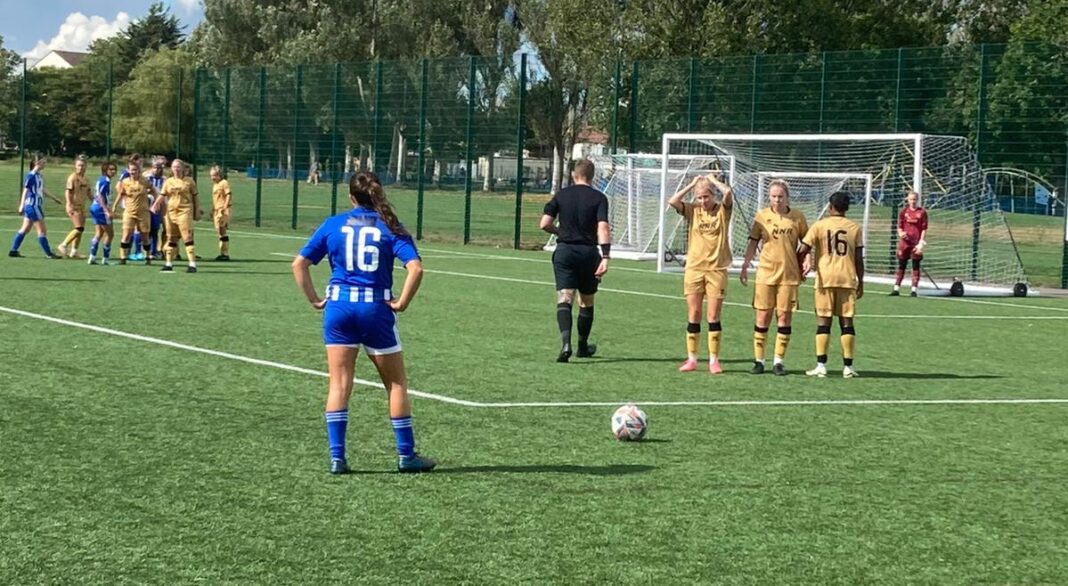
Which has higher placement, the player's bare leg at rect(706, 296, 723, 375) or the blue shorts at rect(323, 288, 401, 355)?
the blue shorts at rect(323, 288, 401, 355)

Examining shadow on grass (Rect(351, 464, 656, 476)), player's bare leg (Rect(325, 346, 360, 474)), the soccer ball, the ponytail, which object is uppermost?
the ponytail

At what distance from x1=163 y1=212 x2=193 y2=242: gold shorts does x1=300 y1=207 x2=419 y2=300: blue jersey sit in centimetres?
1473

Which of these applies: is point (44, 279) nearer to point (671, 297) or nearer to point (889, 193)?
point (671, 297)

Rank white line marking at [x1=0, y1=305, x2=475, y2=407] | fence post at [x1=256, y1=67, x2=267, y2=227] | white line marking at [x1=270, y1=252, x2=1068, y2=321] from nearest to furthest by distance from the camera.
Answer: white line marking at [x1=0, y1=305, x2=475, y2=407]
white line marking at [x1=270, y1=252, x2=1068, y2=321]
fence post at [x1=256, y1=67, x2=267, y2=227]

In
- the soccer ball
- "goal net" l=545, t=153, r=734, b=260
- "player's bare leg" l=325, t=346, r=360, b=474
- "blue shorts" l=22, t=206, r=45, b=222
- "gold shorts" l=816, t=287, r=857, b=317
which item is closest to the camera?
"player's bare leg" l=325, t=346, r=360, b=474

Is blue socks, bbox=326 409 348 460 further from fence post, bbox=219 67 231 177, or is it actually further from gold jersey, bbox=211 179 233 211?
fence post, bbox=219 67 231 177

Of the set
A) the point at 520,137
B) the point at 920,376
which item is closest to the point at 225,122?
the point at 520,137

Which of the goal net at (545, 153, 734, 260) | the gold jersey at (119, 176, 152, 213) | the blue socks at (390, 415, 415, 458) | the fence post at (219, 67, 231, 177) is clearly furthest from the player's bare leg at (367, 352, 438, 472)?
the fence post at (219, 67, 231, 177)

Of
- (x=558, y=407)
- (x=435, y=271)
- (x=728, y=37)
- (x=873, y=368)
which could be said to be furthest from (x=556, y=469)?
(x=728, y=37)

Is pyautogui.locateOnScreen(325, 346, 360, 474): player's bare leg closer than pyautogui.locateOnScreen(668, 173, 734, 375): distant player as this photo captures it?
Yes

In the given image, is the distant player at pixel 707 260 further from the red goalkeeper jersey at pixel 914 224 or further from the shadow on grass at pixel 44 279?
the shadow on grass at pixel 44 279

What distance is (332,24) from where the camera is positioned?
228 ft

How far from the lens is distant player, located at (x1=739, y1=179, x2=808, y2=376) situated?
1255cm

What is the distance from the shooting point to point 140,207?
22875mm
